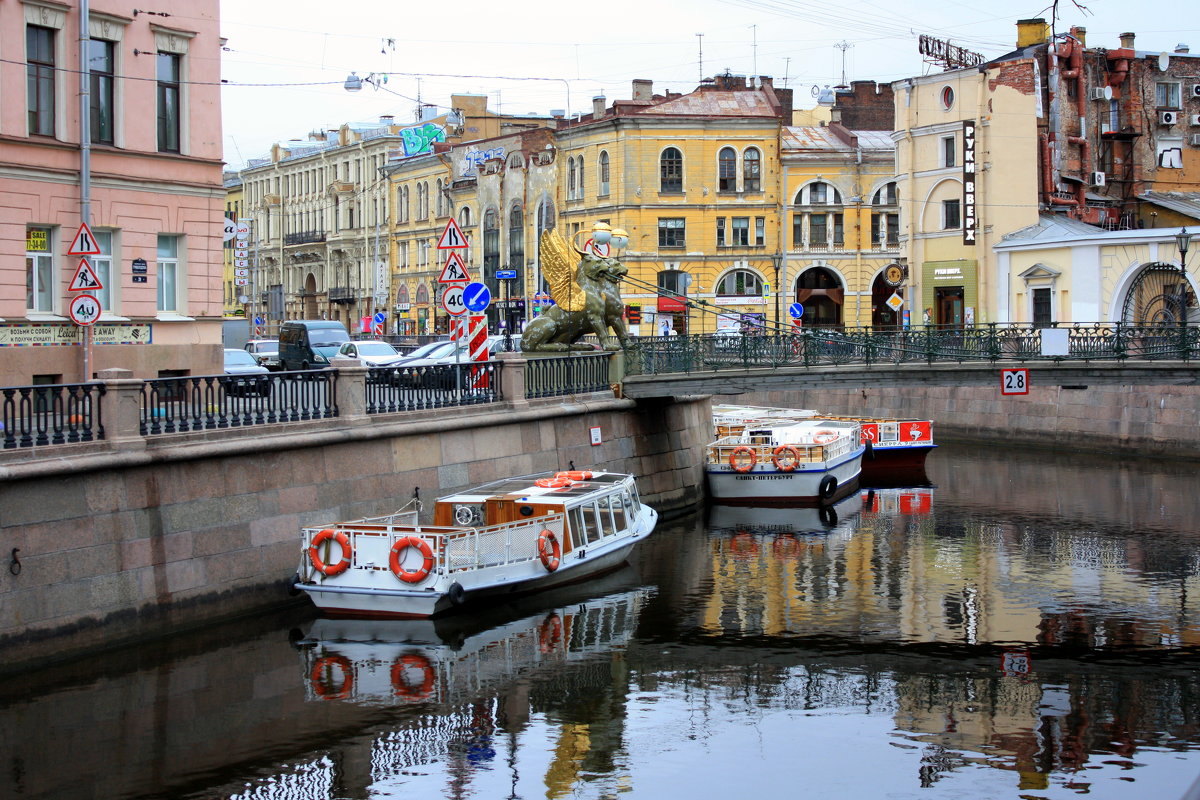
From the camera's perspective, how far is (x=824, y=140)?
68562 millimetres

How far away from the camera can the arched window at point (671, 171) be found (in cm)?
6600

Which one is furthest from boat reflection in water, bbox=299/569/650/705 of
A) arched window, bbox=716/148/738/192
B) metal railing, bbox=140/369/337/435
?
arched window, bbox=716/148/738/192

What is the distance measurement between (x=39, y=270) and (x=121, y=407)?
8.21 meters

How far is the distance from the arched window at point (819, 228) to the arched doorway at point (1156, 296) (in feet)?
67.0

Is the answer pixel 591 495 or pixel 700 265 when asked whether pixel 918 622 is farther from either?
pixel 700 265

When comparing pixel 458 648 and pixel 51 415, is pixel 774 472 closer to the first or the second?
pixel 458 648

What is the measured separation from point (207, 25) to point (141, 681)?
1569cm

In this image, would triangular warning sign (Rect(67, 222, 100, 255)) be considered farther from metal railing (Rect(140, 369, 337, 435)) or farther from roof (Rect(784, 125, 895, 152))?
roof (Rect(784, 125, 895, 152))

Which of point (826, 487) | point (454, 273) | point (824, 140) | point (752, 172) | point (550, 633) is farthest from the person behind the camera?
point (824, 140)

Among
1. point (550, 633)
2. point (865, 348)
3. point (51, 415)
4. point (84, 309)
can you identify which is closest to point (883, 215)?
point (865, 348)

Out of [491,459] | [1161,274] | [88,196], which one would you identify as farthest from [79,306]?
[1161,274]

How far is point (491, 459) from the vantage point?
27766 millimetres

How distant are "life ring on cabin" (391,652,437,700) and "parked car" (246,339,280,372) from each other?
26644 millimetres

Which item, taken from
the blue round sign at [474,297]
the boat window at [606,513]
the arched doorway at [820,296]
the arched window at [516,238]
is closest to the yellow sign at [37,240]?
the blue round sign at [474,297]
